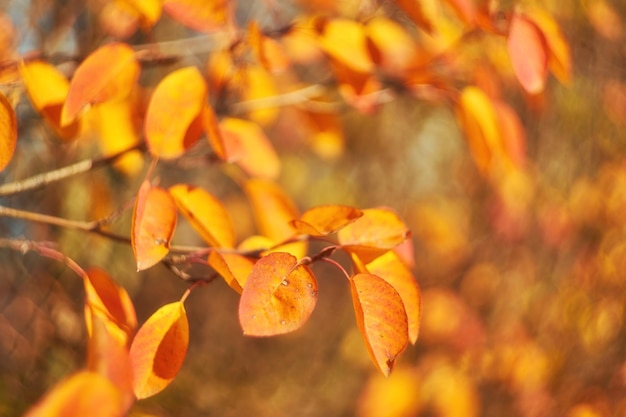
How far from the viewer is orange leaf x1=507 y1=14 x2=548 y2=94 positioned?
906mm

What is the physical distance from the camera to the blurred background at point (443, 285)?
1771 mm

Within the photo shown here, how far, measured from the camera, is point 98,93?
0.88 m

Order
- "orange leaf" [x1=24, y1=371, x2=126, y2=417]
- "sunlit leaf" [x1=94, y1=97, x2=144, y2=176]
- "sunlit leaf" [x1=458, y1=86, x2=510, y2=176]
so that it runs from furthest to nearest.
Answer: "sunlit leaf" [x1=94, y1=97, x2=144, y2=176] < "sunlit leaf" [x1=458, y1=86, x2=510, y2=176] < "orange leaf" [x1=24, y1=371, x2=126, y2=417]

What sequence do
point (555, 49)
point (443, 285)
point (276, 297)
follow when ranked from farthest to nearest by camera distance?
point (443, 285) < point (555, 49) < point (276, 297)

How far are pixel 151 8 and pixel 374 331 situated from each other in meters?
0.61

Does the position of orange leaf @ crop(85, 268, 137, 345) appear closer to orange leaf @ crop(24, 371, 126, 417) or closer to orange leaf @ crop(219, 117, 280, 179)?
orange leaf @ crop(24, 371, 126, 417)

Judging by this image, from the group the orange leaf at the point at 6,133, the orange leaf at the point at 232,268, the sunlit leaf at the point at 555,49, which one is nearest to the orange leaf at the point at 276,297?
the orange leaf at the point at 232,268

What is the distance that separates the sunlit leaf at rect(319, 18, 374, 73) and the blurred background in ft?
0.79

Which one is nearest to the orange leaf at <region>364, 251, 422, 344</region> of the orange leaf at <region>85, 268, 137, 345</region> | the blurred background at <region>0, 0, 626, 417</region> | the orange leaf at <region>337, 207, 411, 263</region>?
the orange leaf at <region>337, 207, 411, 263</region>

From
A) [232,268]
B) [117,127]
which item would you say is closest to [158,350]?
[232,268]

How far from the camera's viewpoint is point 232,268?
0.71 meters

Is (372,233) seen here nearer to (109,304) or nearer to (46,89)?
(109,304)

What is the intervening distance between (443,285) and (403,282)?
2.03 m

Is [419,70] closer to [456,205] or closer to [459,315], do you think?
[459,315]
